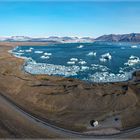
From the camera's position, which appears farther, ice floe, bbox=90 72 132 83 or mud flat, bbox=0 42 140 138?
ice floe, bbox=90 72 132 83

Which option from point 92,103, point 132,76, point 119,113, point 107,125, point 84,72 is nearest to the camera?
point 107,125

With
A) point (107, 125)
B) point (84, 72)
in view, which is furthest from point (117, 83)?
point (107, 125)

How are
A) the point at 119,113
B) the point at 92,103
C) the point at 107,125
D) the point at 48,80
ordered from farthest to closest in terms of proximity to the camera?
the point at 48,80 → the point at 92,103 → the point at 119,113 → the point at 107,125

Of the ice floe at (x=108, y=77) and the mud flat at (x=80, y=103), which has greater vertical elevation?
the mud flat at (x=80, y=103)

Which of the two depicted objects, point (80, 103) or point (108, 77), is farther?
point (108, 77)

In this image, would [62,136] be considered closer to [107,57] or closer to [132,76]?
[132,76]

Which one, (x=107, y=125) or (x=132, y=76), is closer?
Result: (x=107, y=125)

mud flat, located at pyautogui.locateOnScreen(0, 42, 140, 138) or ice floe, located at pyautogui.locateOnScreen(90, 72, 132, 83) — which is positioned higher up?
mud flat, located at pyautogui.locateOnScreen(0, 42, 140, 138)

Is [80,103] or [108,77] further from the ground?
[80,103]
